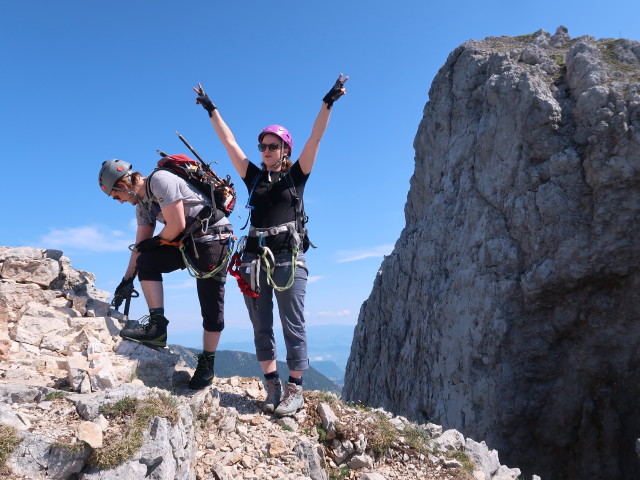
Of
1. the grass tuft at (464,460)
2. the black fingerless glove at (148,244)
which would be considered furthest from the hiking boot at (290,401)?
the black fingerless glove at (148,244)

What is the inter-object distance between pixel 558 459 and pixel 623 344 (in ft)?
20.4

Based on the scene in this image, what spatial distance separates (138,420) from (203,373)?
2.15 m

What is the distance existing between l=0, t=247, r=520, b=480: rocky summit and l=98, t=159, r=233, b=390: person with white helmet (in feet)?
1.40

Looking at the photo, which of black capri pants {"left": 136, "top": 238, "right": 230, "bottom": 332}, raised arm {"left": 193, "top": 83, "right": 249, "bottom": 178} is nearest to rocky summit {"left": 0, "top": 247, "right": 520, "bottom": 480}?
black capri pants {"left": 136, "top": 238, "right": 230, "bottom": 332}

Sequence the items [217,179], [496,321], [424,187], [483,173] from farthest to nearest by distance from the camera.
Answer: [424,187] → [483,173] → [496,321] → [217,179]

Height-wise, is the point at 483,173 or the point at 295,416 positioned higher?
the point at 483,173

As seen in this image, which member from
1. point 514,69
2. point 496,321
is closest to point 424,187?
point 514,69

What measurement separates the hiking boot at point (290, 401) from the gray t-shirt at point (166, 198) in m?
2.74

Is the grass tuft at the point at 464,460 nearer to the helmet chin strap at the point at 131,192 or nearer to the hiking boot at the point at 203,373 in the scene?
the hiking boot at the point at 203,373

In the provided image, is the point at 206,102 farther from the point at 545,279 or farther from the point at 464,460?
the point at 545,279

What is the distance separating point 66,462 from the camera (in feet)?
13.7

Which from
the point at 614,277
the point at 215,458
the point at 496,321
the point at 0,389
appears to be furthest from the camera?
the point at 496,321

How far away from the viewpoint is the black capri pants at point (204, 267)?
6578 millimetres

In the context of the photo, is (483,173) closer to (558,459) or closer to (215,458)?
(558,459)
